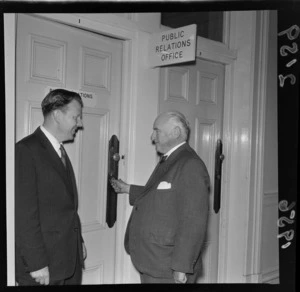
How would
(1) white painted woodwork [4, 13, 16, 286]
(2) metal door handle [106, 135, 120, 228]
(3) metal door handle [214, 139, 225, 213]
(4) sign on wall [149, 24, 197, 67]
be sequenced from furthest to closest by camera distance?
1. (3) metal door handle [214, 139, 225, 213]
2. (2) metal door handle [106, 135, 120, 228]
3. (4) sign on wall [149, 24, 197, 67]
4. (1) white painted woodwork [4, 13, 16, 286]

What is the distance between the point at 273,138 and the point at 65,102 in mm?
822

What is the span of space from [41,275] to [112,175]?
0.45m

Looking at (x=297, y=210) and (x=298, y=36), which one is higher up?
(x=298, y=36)

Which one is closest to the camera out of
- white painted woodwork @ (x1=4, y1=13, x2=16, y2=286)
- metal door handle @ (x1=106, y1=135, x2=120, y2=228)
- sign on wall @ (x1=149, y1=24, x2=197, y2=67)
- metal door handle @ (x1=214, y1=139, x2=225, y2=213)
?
white painted woodwork @ (x1=4, y1=13, x2=16, y2=286)

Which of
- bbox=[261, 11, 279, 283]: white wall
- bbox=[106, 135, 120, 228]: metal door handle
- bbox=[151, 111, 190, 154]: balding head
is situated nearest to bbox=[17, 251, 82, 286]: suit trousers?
bbox=[106, 135, 120, 228]: metal door handle

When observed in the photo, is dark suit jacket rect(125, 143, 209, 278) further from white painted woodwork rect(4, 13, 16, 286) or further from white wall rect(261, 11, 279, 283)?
white painted woodwork rect(4, 13, 16, 286)

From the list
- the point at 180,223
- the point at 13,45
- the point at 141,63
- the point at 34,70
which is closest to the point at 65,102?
the point at 34,70

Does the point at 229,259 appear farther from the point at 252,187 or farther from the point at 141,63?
the point at 141,63

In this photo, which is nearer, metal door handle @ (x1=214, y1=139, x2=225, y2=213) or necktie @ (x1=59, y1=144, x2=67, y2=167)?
necktie @ (x1=59, y1=144, x2=67, y2=167)

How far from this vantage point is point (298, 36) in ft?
4.31

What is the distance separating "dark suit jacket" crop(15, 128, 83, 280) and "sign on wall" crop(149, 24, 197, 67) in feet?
1.79

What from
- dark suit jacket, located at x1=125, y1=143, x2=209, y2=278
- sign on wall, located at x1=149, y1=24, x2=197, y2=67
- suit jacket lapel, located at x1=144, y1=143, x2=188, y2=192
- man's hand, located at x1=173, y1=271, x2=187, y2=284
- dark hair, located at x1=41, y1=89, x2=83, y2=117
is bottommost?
man's hand, located at x1=173, y1=271, x2=187, y2=284

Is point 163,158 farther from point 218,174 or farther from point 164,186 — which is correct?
point 218,174

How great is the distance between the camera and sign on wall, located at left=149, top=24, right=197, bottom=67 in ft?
4.32
